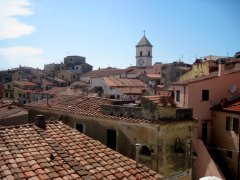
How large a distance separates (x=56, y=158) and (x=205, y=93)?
58.1 ft

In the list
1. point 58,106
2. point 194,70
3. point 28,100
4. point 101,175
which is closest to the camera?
point 101,175

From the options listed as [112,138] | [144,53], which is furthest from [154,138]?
[144,53]

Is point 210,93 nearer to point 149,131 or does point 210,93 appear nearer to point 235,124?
point 235,124

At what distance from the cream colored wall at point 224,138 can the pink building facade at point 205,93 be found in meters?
0.62

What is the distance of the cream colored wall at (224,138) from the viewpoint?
22391mm

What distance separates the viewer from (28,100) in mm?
58000

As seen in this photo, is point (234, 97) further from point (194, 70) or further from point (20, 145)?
point (20, 145)

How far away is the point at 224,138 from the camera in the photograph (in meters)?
23.8

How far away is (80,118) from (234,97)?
14547 mm

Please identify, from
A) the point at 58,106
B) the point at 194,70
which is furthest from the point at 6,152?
the point at 194,70

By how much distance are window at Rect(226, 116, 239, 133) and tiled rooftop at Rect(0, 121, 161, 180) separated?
1355cm

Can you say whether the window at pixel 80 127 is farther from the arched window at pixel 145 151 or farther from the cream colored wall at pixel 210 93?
the cream colored wall at pixel 210 93

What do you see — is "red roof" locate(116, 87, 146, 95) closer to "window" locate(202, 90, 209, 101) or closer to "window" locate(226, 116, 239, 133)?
"window" locate(202, 90, 209, 101)

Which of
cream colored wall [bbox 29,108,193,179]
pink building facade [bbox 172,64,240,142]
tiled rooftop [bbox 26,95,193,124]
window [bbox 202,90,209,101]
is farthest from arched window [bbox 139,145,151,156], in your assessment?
window [bbox 202,90,209,101]
